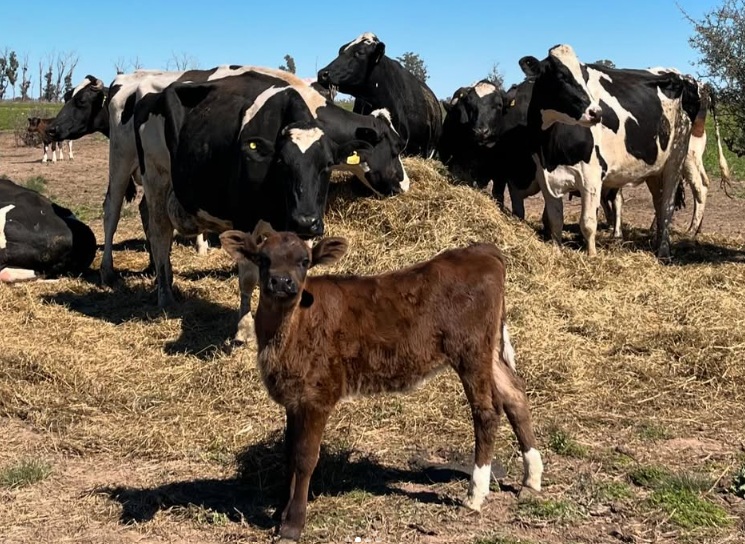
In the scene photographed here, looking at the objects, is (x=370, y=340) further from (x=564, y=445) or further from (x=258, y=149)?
(x=258, y=149)

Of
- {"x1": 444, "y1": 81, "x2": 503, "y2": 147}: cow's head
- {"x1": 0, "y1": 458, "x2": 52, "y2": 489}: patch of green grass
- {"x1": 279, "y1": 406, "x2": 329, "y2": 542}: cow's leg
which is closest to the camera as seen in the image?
{"x1": 279, "y1": 406, "x2": 329, "y2": 542}: cow's leg

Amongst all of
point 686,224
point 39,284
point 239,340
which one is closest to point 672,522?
point 239,340

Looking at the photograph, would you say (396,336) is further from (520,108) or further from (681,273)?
(520,108)

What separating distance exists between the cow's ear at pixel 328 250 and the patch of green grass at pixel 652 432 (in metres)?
2.46

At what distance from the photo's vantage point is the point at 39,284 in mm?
9594

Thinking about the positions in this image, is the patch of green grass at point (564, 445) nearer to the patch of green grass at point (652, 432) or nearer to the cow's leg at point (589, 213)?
the patch of green grass at point (652, 432)

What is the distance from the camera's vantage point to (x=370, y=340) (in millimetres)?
4512

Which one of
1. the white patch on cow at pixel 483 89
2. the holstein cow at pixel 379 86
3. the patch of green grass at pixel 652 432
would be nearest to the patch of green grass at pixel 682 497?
the patch of green grass at pixel 652 432

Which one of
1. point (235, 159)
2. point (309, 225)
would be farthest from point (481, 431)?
point (235, 159)

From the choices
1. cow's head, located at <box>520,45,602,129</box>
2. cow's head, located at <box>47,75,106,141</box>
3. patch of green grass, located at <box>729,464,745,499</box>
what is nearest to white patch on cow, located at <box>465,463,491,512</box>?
patch of green grass, located at <box>729,464,745,499</box>

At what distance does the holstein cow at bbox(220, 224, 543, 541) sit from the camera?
14.1 ft

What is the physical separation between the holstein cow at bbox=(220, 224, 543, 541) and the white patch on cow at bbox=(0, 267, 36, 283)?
5998 millimetres

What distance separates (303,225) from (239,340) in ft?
4.62

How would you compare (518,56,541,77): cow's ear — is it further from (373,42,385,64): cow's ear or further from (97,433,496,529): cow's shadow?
(97,433,496,529): cow's shadow
